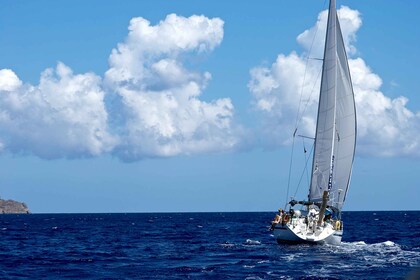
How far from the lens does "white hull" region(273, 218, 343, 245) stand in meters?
53.2

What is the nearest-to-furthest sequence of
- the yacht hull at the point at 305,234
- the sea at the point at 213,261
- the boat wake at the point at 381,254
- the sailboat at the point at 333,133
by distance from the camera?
the sea at the point at 213,261 → the boat wake at the point at 381,254 → the yacht hull at the point at 305,234 → the sailboat at the point at 333,133

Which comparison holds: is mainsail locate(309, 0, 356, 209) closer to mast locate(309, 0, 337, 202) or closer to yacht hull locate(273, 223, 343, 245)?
mast locate(309, 0, 337, 202)

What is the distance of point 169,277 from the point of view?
116ft

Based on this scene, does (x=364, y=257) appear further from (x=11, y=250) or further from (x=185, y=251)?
(x=11, y=250)

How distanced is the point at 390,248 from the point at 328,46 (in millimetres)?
18394

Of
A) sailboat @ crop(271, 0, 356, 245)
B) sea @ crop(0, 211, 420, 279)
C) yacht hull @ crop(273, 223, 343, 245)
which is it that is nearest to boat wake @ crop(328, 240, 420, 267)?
sea @ crop(0, 211, 420, 279)

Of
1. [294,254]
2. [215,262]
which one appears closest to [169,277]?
[215,262]

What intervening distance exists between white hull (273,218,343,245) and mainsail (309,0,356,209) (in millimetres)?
5585

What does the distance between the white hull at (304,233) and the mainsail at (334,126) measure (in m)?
5.59

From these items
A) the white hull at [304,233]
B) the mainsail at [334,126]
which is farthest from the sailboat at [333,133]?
the white hull at [304,233]

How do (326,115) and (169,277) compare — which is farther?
(326,115)

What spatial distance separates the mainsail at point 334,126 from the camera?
5934cm

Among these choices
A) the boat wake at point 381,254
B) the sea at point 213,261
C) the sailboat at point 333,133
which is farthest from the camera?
the sailboat at point 333,133

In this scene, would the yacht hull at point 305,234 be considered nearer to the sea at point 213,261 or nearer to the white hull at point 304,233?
the white hull at point 304,233
